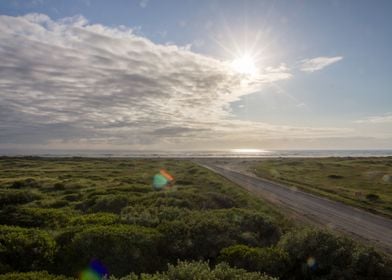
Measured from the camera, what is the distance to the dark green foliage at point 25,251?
41.4 ft

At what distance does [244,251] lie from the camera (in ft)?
45.9

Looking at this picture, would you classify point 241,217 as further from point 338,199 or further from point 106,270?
point 338,199

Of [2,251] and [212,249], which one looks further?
[212,249]

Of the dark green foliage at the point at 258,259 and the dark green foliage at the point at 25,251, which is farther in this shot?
the dark green foliage at the point at 258,259

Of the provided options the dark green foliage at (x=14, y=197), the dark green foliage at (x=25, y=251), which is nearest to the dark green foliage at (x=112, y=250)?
the dark green foliage at (x=25, y=251)

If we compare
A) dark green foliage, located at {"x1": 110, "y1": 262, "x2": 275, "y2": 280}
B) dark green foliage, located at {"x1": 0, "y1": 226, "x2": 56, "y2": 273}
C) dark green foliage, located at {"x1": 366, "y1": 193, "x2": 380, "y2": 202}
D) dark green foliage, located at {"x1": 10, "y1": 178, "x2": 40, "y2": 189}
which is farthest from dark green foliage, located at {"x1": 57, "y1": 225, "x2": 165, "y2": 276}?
dark green foliage, located at {"x1": 10, "y1": 178, "x2": 40, "y2": 189}

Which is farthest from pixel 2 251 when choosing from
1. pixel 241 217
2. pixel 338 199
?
pixel 338 199

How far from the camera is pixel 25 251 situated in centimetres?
1326

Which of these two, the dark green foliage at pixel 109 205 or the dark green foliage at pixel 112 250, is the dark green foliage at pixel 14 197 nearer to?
the dark green foliage at pixel 109 205

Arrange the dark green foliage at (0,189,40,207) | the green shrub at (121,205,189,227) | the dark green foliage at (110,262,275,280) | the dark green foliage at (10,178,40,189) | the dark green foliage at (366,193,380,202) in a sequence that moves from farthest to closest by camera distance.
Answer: the dark green foliage at (10,178,40,189) → the dark green foliage at (366,193,380,202) → the dark green foliage at (0,189,40,207) → the green shrub at (121,205,189,227) → the dark green foliage at (110,262,275,280)

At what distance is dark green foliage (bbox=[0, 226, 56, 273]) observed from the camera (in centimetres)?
1263

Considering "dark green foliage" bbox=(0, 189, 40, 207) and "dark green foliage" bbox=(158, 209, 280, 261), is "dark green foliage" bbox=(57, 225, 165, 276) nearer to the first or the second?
"dark green foliage" bbox=(158, 209, 280, 261)

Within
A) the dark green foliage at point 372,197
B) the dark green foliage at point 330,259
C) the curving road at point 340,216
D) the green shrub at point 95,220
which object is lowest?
the curving road at point 340,216

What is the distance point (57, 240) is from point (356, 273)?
41.6ft
